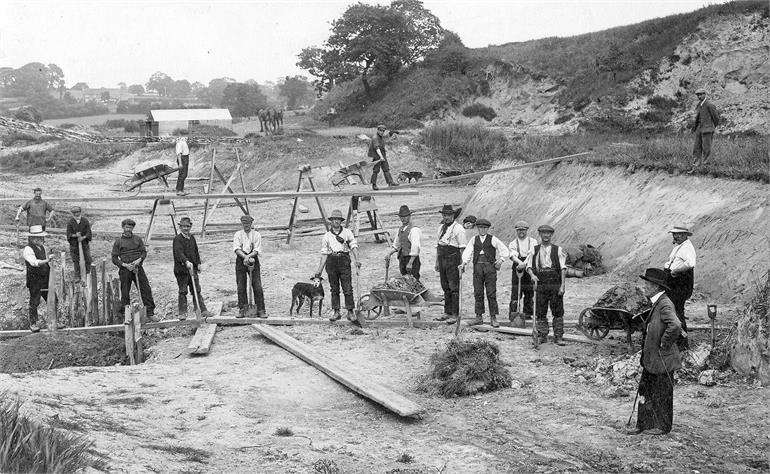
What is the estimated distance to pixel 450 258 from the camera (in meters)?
13.5

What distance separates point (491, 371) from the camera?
32.9 ft

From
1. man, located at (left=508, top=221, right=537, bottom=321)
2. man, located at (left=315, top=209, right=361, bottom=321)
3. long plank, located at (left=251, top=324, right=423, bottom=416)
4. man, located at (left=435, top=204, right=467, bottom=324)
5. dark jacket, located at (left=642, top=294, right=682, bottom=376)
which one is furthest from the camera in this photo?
man, located at (left=435, top=204, right=467, bottom=324)

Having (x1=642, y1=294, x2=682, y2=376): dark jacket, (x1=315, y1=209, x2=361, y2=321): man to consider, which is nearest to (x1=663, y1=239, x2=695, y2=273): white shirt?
(x1=642, y1=294, x2=682, y2=376): dark jacket

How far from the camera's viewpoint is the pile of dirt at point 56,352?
13.2 meters

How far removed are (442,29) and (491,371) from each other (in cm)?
4908

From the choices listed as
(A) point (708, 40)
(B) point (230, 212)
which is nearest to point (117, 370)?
(B) point (230, 212)

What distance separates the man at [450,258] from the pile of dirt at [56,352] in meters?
5.54

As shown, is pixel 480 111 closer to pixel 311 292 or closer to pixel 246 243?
pixel 311 292

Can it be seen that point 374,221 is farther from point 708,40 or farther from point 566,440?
point 708,40

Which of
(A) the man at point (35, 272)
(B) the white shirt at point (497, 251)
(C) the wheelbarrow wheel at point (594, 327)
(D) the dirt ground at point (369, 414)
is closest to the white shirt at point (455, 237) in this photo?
(B) the white shirt at point (497, 251)

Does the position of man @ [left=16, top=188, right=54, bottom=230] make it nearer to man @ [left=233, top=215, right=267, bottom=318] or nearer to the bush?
man @ [left=233, top=215, right=267, bottom=318]

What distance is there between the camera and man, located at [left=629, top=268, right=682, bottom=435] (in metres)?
7.95

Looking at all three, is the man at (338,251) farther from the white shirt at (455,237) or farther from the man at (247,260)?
the white shirt at (455,237)

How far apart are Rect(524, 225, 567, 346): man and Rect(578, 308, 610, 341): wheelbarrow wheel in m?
0.36
